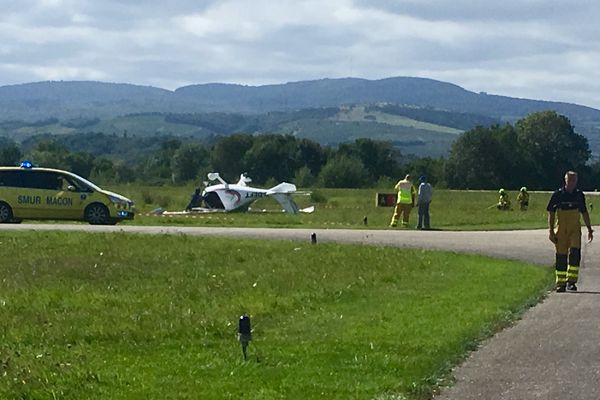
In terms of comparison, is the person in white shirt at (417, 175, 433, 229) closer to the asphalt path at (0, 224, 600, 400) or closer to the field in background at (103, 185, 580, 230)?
the field in background at (103, 185, 580, 230)

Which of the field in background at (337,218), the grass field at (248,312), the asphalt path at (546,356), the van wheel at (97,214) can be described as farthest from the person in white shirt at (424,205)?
the asphalt path at (546,356)

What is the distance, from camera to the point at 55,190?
32594 millimetres

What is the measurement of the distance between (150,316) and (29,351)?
93.8 inches

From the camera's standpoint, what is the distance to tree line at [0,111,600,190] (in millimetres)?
104250

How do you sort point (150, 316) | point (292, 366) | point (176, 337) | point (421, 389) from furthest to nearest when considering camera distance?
point (150, 316), point (176, 337), point (292, 366), point (421, 389)

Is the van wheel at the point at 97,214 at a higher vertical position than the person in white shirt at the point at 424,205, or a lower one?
lower

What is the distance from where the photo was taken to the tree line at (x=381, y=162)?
104 m

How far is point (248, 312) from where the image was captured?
13.6 m

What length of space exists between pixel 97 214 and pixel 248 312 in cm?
1992

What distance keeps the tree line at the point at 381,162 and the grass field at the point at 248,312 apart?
7567cm

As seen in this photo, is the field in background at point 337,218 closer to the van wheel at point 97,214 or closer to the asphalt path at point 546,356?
the van wheel at point 97,214

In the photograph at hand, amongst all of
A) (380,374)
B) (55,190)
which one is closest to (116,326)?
(380,374)

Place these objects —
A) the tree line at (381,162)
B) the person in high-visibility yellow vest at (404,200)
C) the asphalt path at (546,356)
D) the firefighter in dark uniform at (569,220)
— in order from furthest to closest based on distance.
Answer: the tree line at (381,162) → the person in high-visibility yellow vest at (404,200) → the firefighter in dark uniform at (569,220) → the asphalt path at (546,356)

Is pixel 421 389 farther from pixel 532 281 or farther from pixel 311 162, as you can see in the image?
pixel 311 162
